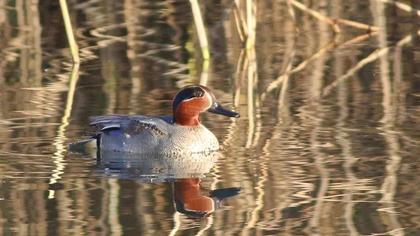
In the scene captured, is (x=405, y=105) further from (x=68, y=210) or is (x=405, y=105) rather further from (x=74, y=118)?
(x=68, y=210)

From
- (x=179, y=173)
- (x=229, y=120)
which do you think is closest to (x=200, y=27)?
(x=229, y=120)

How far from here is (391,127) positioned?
1052 cm

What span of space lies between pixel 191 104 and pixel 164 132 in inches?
11.5

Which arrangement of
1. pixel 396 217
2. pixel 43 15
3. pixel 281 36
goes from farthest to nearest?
1. pixel 43 15
2. pixel 281 36
3. pixel 396 217

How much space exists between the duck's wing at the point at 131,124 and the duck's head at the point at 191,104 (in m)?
0.18

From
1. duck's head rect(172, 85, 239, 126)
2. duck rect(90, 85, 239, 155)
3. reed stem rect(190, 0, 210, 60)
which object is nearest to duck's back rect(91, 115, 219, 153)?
duck rect(90, 85, 239, 155)

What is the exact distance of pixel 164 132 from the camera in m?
10.1

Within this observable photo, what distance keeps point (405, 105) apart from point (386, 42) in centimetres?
433

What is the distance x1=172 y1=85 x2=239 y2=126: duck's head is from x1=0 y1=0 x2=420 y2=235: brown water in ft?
1.27

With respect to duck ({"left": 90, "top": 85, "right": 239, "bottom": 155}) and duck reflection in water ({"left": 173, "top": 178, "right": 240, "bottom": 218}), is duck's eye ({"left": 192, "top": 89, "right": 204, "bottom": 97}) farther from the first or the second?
duck reflection in water ({"left": 173, "top": 178, "right": 240, "bottom": 218})

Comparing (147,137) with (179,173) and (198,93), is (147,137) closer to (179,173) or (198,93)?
(198,93)

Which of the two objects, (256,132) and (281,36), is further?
(281,36)

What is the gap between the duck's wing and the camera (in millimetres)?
9992

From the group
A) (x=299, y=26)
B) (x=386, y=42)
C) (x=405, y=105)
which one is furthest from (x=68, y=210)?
(x=299, y=26)
